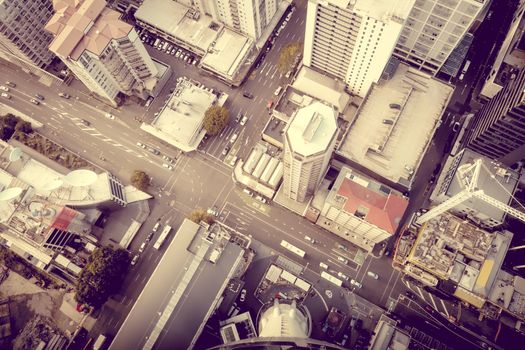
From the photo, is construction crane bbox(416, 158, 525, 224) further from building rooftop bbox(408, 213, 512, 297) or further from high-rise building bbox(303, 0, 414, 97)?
high-rise building bbox(303, 0, 414, 97)

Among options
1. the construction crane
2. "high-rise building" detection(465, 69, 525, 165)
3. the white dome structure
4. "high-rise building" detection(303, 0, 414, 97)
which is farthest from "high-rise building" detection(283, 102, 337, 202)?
"high-rise building" detection(465, 69, 525, 165)

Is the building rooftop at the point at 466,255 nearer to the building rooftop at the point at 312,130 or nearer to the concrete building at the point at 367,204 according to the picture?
the concrete building at the point at 367,204

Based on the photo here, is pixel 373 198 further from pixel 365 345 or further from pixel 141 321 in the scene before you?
pixel 141 321

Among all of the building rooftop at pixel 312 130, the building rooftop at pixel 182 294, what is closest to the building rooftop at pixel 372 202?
the building rooftop at pixel 312 130

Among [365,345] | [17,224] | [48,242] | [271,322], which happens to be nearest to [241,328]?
[271,322]

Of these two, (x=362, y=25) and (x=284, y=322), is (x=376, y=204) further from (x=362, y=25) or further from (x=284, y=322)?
(x=362, y=25)
